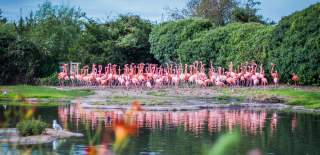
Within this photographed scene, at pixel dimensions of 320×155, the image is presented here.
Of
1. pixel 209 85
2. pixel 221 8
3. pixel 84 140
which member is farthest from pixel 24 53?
pixel 84 140

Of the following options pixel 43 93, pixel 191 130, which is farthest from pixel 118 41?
pixel 191 130

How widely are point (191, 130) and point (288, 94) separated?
43.6ft

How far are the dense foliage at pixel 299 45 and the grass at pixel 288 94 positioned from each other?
2.43m

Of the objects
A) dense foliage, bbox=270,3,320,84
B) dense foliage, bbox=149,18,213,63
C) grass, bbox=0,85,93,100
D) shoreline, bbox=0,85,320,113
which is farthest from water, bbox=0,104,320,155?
dense foliage, bbox=149,18,213,63

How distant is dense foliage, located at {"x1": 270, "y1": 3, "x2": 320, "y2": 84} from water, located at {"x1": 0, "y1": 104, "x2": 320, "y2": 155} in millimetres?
9839

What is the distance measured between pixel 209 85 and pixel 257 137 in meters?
21.3

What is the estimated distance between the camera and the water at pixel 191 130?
47.3 feet

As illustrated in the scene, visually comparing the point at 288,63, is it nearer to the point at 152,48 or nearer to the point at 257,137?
the point at 152,48

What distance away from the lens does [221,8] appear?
59.8 metres

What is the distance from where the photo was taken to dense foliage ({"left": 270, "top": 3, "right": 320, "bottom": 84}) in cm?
3500

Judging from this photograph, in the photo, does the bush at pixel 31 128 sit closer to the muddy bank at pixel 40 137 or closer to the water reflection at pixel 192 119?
the muddy bank at pixel 40 137

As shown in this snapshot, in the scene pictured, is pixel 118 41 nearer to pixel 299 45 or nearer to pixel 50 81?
pixel 50 81

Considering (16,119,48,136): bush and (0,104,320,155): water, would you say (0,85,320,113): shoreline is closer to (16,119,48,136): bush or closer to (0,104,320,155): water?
(0,104,320,155): water

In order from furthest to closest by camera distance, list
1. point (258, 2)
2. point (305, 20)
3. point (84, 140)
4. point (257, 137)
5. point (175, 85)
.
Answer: point (258, 2) → point (175, 85) → point (305, 20) → point (257, 137) → point (84, 140)
